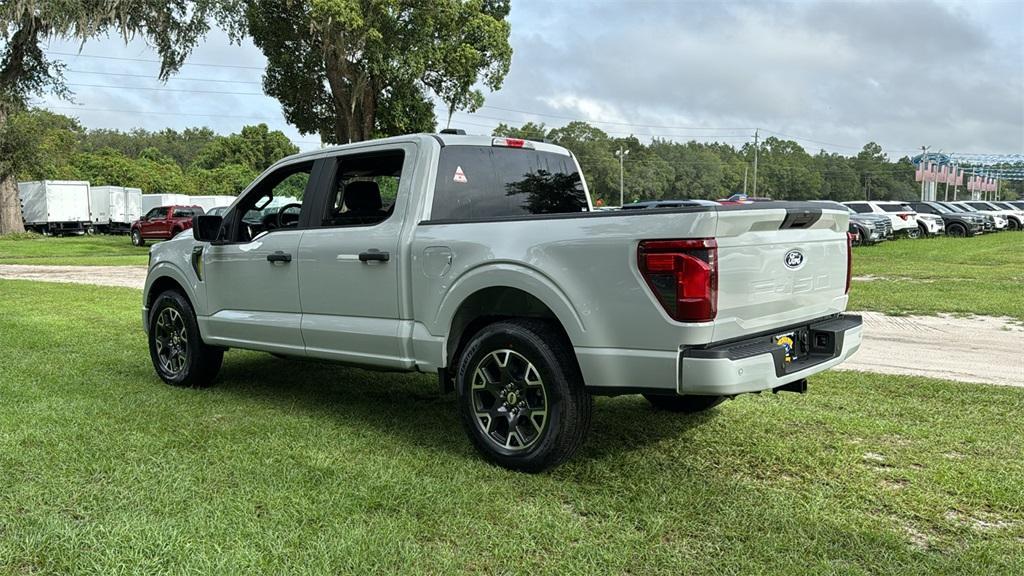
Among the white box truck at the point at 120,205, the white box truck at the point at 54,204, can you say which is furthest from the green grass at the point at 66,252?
the white box truck at the point at 120,205

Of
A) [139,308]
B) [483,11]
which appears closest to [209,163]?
[483,11]

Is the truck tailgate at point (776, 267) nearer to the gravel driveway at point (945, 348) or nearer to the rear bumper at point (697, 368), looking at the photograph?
the rear bumper at point (697, 368)

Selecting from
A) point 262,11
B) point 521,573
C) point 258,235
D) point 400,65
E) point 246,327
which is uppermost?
point 262,11

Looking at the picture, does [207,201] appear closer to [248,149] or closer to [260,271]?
[248,149]

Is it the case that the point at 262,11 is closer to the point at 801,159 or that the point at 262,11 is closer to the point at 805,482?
the point at 805,482

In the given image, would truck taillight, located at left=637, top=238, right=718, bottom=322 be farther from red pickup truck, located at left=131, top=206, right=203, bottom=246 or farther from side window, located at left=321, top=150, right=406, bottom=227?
red pickup truck, located at left=131, top=206, right=203, bottom=246

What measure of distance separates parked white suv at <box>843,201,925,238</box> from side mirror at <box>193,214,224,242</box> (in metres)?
26.6

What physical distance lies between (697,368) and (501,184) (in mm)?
2099

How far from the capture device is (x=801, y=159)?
128000 mm

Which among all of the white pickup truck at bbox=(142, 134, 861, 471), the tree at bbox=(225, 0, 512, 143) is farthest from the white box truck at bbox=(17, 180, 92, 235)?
the white pickup truck at bbox=(142, 134, 861, 471)

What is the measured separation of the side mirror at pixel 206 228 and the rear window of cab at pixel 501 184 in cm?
224

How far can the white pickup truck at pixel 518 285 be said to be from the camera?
3693 mm

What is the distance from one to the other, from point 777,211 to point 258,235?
3784 millimetres

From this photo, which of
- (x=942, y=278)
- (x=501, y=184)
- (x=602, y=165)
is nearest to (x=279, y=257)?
(x=501, y=184)
